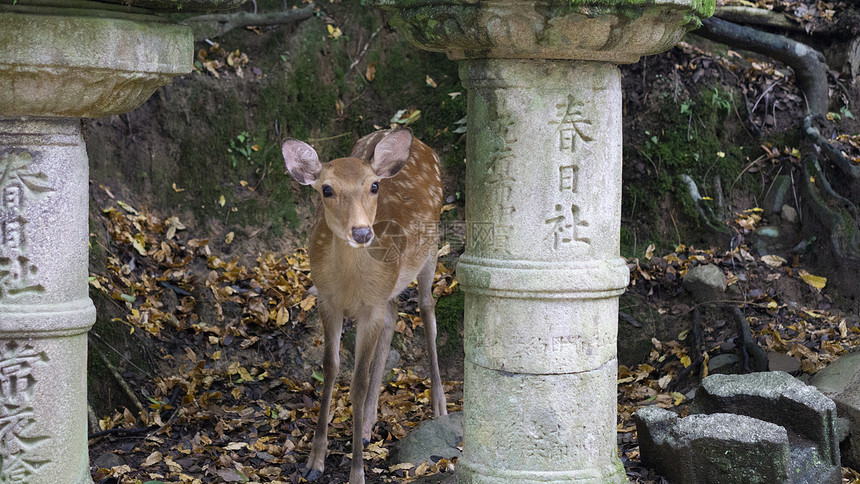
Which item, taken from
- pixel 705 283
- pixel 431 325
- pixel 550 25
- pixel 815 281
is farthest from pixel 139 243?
pixel 815 281

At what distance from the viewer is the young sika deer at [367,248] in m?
4.52

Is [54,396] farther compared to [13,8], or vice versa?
[54,396]

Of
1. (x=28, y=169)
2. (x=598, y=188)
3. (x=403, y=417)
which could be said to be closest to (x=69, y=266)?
(x=28, y=169)

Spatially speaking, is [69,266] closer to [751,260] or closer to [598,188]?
[598,188]

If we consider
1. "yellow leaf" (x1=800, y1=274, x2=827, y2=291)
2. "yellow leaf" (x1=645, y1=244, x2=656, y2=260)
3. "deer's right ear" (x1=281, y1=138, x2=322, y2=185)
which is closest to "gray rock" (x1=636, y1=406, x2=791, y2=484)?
"deer's right ear" (x1=281, y1=138, x2=322, y2=185)

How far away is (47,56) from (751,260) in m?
5.39

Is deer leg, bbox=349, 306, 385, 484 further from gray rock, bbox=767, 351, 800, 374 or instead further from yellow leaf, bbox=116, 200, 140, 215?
yellow leaf, bbox=116, 200, 140, 215

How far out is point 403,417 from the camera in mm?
6047

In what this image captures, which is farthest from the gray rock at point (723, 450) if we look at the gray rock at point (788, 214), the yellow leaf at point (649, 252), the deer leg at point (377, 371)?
the gray rock at point (788, 214)

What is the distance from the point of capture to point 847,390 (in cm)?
487

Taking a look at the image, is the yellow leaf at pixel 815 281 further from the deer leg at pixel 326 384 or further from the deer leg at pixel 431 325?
the deer leg at pixel 326 384

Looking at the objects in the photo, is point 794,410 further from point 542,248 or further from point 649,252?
point 649,252

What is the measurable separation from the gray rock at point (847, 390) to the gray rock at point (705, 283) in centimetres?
142

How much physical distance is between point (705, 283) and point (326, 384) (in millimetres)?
2978
